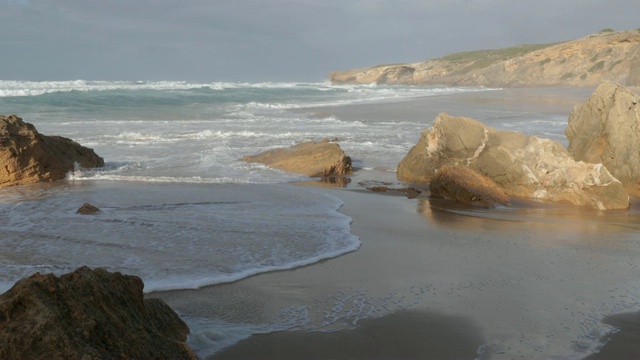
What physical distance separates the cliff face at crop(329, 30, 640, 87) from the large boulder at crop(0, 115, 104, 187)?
172 ft

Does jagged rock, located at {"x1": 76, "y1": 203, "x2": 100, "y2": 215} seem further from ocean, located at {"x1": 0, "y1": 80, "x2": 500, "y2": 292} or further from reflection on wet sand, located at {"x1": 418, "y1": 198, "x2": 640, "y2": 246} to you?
reflection on wet sand, located at {"x1": 418, "y1": 198, "x2": 640, "y2": 246}

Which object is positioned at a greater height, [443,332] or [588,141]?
[588,141]

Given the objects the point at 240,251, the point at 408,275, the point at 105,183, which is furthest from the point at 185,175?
the point at 408,275

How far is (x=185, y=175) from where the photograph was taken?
12570 millimetres

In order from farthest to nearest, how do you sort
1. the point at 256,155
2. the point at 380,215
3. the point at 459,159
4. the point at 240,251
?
the point at 256,155, the point at 459,159, the point at 380,215, the point at 240,251

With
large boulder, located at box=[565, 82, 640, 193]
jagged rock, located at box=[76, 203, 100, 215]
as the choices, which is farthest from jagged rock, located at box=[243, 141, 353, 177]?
jagged rock, located at box=[76, 203, 100, 215]

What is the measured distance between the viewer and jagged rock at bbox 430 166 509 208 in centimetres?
1052

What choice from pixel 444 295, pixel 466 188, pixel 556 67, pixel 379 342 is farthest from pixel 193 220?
pixel 556 67

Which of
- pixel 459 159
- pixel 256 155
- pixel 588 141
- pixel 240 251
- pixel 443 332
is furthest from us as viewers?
pixel 256 155

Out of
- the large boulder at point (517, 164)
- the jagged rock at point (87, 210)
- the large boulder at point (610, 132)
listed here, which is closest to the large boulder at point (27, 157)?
the jagged rock at point (87, 210)

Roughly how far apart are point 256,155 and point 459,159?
5.19m

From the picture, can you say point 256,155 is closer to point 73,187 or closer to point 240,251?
point 73,187

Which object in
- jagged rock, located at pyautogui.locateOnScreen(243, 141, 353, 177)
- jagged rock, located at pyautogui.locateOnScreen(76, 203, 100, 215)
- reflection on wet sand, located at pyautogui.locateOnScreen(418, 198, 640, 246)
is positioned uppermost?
jagged rock, located at pyautogui.locateOnScreen(243, 141, 353, 177)

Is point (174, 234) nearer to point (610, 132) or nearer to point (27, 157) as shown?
point (27, 157)
